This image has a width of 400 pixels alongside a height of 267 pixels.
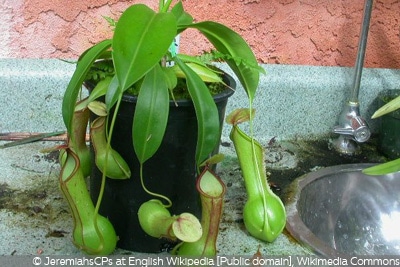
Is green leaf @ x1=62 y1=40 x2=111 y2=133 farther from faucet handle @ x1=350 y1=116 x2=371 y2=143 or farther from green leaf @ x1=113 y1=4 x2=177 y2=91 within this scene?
faucet handle @ x1=350 y1=116 x2=371 y2=143

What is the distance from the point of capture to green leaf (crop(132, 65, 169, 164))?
2.52 ft

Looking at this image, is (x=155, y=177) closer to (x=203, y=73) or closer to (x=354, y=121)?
(x=203, y=73)

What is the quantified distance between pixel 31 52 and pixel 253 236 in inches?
25.5

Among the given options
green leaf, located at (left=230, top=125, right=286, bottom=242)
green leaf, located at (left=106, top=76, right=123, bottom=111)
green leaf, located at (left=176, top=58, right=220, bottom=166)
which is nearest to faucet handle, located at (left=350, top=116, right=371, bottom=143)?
green leaf, located at (left=230, top=125, right=286, bottom=242)

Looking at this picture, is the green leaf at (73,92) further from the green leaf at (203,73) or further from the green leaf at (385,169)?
the green leaf at (385,169)

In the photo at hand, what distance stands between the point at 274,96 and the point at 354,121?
6.7 inches

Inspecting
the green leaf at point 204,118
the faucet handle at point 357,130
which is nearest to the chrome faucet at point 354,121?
the faucet handle at point 357,130

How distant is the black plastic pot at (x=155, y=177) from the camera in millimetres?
834

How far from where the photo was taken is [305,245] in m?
0.92

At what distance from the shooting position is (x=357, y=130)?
122 centimetres

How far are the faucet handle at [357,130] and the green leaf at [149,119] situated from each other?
565 millimetres

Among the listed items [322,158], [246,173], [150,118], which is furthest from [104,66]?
[322,158]

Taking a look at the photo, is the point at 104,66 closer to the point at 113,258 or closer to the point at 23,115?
the point at 113,258

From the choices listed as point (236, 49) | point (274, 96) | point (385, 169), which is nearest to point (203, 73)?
point (236, 49)
